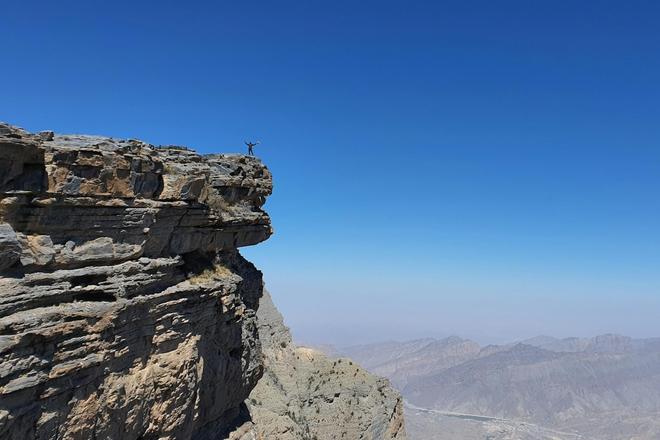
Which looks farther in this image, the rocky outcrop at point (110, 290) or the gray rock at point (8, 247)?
the rocky outcrop at point (110, 290)

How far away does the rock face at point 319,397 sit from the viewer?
44719 millimetres

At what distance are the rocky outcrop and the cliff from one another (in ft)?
0.16


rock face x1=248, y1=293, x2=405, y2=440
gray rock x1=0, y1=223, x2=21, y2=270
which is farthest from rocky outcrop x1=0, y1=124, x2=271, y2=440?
rock face x1=248, y1=293, x2=405, y2=440

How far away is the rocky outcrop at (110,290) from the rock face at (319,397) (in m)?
17.6

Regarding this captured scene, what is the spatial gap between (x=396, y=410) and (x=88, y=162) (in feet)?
152

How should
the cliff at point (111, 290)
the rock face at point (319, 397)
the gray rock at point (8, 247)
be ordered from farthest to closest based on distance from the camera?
Answer: the rock face at point (319, 397) < the cliff at point (111, 290) < the gray rock at point (8, 247)

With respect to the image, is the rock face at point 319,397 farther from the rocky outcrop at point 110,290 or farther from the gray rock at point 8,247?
the gray rock at point 8,247

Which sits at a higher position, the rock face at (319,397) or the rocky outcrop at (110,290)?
the rocky outcrop at (110,290)

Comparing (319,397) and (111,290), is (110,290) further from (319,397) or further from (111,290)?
(319,397)

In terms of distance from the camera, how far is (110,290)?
61.3ft

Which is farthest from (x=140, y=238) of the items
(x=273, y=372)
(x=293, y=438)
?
(x=273, y=372)

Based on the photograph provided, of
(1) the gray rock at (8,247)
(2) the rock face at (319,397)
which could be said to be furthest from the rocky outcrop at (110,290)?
(2) the rock face at (319,397)

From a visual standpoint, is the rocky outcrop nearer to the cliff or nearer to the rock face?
the cliff

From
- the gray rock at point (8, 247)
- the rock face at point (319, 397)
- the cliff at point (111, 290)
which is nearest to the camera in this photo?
the gray rock at point (8, 247)
